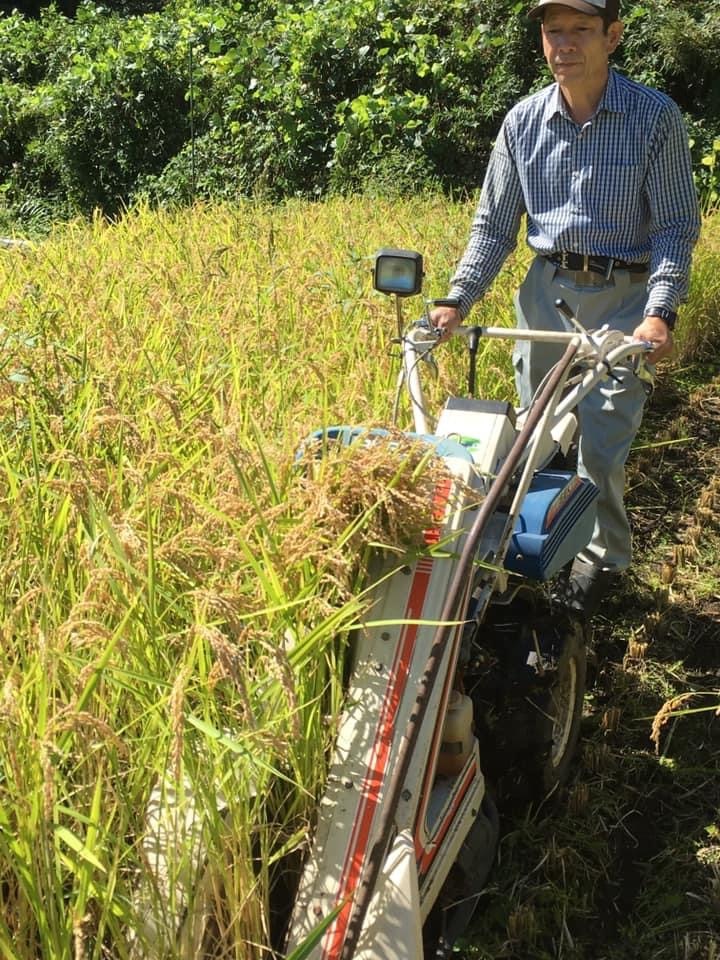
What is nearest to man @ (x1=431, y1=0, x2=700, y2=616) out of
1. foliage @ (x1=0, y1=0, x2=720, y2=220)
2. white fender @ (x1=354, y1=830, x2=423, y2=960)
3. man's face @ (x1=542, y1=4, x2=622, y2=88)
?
man's face @ (x1=542, y1=4, x2=622, y2=88)

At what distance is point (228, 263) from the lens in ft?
15.8

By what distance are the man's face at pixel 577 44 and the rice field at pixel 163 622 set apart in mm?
967

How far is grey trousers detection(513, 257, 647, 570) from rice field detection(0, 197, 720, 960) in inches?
19.0

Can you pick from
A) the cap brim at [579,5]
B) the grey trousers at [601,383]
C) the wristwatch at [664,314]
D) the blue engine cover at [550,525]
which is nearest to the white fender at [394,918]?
the blue engine cover at [550,525]

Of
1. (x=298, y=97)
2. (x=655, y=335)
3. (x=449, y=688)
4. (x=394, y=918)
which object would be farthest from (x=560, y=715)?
(x=298, y=97)

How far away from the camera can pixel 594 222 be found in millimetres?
2938

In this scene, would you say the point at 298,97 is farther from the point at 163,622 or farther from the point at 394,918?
the point at 394,918

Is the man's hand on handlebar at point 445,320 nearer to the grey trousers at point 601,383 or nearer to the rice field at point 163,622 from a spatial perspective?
the rice field at point 163,622

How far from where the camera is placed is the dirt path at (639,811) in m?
2.26

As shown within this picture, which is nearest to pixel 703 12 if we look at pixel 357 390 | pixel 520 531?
pixel 357 390

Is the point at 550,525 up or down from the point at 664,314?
down

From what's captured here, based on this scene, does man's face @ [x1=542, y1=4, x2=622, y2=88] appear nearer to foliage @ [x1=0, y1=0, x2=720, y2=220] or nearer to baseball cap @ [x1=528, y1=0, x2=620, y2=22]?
baseball cap @ [x1=528, y1=0, x2=620, y2=22]

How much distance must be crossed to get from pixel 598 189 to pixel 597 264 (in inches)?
8.8

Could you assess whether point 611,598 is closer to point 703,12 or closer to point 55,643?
point 55,643
